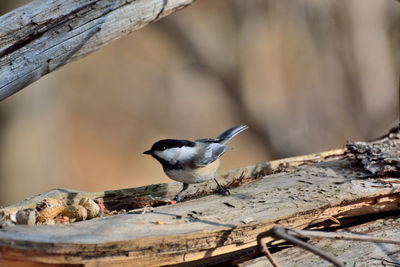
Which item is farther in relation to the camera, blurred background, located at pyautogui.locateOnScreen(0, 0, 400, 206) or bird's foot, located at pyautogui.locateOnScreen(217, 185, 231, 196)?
blurred background, located at pyautogui.locateOnScreen(0, 0, 400, 206)

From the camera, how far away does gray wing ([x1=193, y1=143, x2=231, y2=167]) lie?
2273 mm

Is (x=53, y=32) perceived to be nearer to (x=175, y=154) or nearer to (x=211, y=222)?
(x=175, y=154)

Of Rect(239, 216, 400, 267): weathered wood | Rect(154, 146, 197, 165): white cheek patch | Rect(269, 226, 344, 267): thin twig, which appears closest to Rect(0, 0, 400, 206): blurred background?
Rect(154, 146, 197, 165): white cheek patch

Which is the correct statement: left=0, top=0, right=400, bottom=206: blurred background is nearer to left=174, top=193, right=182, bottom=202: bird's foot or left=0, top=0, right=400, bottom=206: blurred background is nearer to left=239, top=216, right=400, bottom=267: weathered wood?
left=174, top=193, right=182, bottom=202: bird's foot

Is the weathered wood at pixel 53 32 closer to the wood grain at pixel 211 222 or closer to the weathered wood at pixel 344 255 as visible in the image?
the wood grain at pixel 211 222

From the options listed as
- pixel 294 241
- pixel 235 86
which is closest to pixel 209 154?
pixel 294 241

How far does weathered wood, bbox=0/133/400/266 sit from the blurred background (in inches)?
153

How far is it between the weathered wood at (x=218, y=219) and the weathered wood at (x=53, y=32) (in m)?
0.59

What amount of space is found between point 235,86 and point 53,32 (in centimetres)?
500

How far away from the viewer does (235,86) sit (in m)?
6.75

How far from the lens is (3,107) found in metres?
4.36

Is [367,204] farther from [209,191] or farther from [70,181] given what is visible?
[70,181]

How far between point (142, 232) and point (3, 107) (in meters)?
3.38

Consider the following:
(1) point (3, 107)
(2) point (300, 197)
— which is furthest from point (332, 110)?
(2) point (300, 197)
